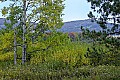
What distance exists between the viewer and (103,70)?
59.8 feet

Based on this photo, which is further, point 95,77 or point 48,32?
point 48,32

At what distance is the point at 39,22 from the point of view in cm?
2992

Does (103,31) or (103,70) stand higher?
(103,31)

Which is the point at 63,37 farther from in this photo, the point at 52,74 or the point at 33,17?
the point at 52,74

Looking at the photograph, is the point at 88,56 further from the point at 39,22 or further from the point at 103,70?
the point at 39,22

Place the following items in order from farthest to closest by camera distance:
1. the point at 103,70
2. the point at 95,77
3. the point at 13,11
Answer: the point at 13,11, the point at 103,70, the point at 95,77

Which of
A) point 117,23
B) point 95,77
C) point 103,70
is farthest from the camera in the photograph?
point 103,70

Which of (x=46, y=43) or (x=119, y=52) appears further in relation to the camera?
(x=46, y=43)

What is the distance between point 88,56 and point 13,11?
13.6 metres

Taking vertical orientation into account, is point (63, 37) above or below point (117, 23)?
below

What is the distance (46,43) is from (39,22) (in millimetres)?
1905

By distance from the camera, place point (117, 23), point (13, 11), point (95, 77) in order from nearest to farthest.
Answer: point (95, 77) → point (117, 23) → point (13, 11)

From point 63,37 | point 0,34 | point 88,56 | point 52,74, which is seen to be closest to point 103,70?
point 88,56

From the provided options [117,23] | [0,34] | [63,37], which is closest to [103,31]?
[117,23]
